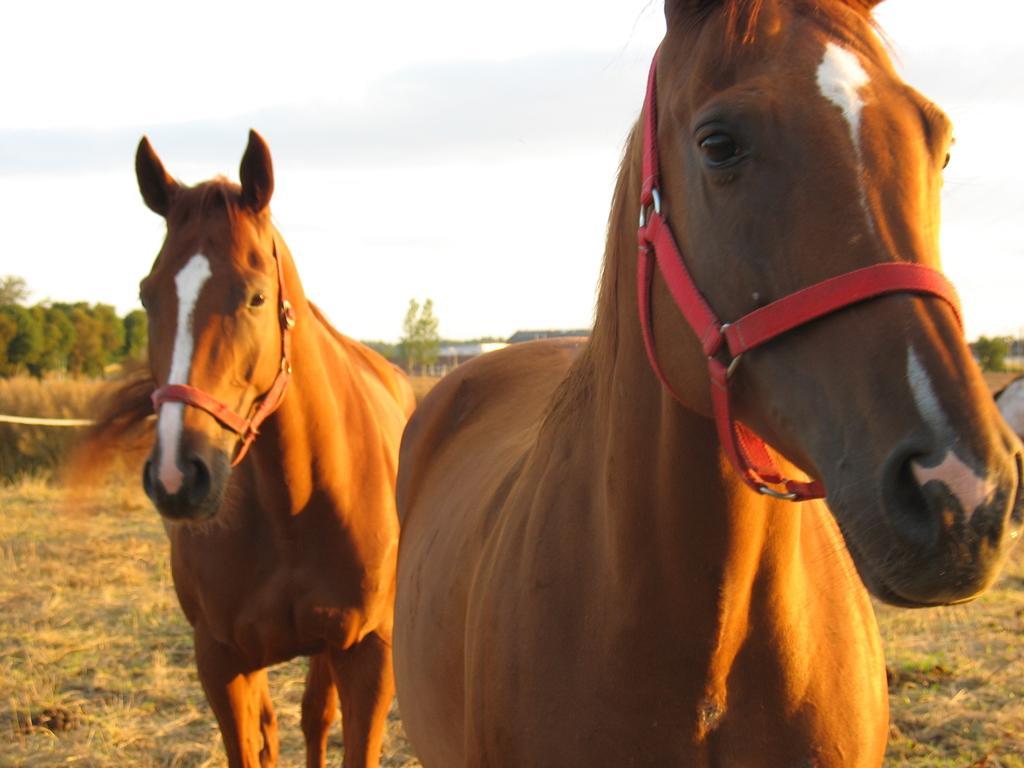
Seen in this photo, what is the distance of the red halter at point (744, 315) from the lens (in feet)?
3.84

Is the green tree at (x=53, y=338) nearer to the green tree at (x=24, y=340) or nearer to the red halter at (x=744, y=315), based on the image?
the green tree at (x=24, y=340)

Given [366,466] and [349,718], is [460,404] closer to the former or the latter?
[366,466]

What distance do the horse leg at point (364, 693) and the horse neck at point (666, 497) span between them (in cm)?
216

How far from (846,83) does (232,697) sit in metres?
3.28

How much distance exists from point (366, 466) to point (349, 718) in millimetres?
1025

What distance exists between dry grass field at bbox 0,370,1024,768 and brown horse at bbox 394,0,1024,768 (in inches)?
104

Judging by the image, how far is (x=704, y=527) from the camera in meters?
1.59

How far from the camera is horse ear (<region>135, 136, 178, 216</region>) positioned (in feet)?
11.6

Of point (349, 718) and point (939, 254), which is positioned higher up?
point (939, 254)

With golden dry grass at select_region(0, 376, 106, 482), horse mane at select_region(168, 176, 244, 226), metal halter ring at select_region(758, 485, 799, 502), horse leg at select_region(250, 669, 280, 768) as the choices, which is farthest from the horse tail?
golden dry grass at select_region(0, 376, 106, 482)

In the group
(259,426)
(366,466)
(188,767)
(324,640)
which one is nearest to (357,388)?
(366,466)

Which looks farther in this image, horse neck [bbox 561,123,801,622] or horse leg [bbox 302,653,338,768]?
horse leg [bbox 302,653,338,768]

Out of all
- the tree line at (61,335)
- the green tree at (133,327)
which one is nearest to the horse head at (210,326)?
the tree line at (61,335)

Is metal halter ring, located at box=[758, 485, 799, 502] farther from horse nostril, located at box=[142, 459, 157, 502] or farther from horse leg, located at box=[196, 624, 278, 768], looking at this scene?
horse leg, located at box=[196, 624, 278, 768]
